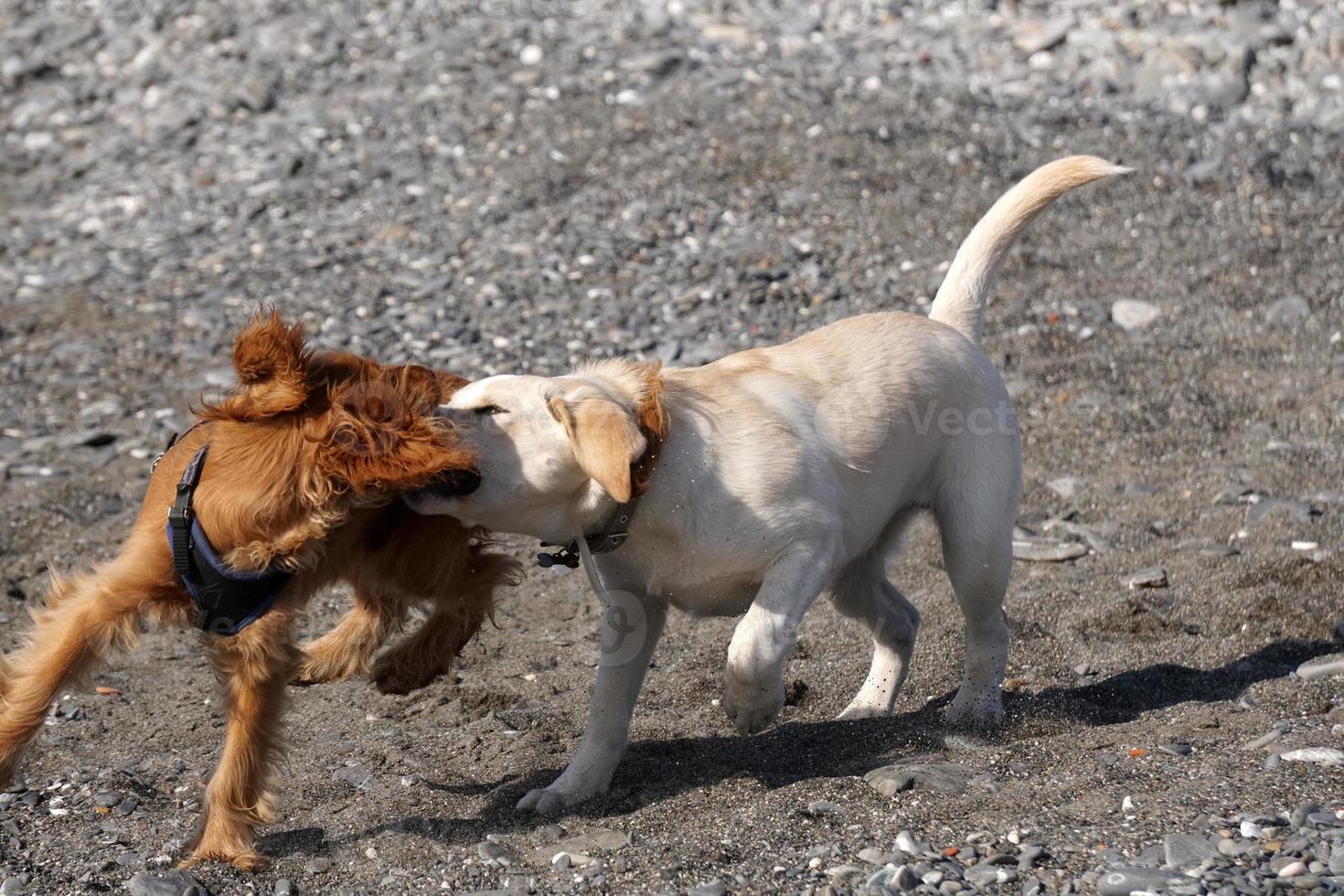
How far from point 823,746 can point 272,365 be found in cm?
209

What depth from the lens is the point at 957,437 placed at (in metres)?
4.91

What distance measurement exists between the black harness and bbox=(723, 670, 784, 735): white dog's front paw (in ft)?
4.22

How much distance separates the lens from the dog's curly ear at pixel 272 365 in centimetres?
383

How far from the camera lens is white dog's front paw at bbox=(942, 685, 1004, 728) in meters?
4.89

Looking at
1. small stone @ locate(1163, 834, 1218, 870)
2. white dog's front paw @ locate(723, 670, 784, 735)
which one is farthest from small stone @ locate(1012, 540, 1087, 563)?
small stone @ locate(1163, 834, 1218, 870)

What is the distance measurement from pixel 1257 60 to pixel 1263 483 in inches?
251

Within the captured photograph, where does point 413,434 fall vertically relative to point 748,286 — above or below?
above

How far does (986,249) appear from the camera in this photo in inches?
→ 209

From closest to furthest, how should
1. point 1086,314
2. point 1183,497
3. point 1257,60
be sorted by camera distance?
A: 1. point 1183,497
2. point 1086,314
3. point 1257,60

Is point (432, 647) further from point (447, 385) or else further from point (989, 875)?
point (989, 875)

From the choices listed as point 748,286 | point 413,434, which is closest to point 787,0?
point 748,286

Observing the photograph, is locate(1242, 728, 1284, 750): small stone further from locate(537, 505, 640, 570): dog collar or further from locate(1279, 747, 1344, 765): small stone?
locate(537, 505, 640, 570): dog collar

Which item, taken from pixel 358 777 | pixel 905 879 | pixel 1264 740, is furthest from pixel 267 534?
pixel 1264 740

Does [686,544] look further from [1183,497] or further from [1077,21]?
[1077,21]
